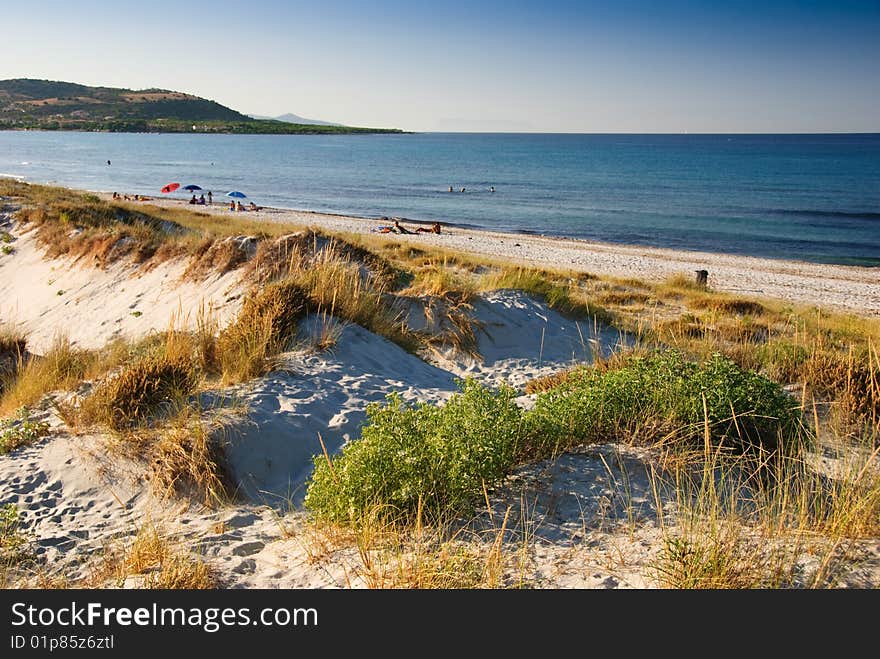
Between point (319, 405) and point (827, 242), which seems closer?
point (319, 405)

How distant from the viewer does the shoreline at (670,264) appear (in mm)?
22516

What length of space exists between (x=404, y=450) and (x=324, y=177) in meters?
75.9

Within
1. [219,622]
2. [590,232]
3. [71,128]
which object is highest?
[71,128]

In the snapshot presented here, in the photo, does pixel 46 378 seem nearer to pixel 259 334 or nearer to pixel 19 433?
pixel 19 433

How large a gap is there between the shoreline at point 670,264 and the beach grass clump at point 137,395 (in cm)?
1583

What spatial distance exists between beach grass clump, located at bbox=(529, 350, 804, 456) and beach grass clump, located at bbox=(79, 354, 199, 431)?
3.69 meters

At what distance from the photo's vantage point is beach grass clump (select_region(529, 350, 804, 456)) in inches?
214

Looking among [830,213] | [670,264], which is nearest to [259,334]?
[670,264]

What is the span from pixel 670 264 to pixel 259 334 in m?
24.6

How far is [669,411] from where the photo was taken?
18.2 ft

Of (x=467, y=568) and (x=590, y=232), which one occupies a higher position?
(x=590, y=232)

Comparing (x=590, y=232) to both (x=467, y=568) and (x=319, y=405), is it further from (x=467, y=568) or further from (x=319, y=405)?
(x=467, y=568)

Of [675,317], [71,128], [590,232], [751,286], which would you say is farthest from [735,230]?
[71,128]

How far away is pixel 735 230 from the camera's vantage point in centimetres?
4116
